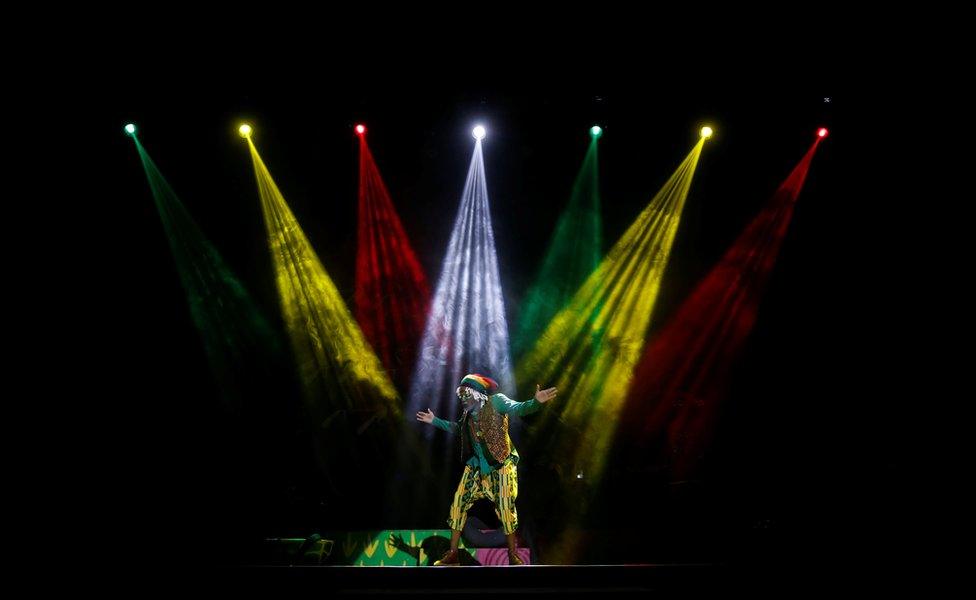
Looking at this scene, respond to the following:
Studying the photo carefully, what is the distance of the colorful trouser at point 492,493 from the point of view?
429 centimetres

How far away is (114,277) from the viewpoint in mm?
5477

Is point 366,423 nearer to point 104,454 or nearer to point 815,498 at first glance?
point 104,454

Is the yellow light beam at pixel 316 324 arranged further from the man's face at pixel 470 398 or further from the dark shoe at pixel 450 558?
the dark shoe at pixel 450 558

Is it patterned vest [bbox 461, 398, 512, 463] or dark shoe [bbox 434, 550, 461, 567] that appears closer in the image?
dark shoe [bbox 434, 550, 461, 567]

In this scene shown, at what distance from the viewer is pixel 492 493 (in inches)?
170

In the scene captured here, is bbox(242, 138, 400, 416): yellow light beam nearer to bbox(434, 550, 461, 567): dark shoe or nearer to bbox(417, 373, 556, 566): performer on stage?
bbox(417, 373, 556, 566): performer on stage

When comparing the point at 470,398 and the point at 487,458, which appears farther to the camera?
the point at 470,398

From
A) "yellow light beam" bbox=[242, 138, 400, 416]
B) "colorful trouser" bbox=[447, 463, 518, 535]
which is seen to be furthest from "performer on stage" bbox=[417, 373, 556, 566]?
"yellow light beam" bbox=[242, 138, 400, 416]

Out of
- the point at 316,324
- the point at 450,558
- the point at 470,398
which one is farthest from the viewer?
the point at 316,324

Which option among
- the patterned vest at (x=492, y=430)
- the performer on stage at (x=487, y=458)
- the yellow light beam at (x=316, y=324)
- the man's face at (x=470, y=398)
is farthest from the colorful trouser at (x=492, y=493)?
the yellow light beam at (x=316, y=324)

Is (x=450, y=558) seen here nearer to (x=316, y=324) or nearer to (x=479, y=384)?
(x=479, y=384)

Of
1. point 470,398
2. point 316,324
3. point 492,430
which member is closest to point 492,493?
point 492,430

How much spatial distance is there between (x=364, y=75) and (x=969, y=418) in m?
6.60

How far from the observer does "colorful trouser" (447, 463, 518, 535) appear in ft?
14.1
